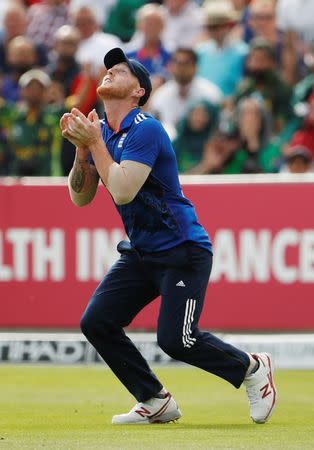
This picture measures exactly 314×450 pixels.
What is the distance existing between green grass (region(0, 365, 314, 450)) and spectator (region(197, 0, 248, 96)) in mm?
4700

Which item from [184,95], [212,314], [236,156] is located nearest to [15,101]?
[184,95]

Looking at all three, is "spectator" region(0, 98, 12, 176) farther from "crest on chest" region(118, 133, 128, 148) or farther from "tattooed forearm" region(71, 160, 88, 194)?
"crest on chest" region(118, 133, 128, 148)

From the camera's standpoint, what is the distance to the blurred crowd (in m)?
13.5

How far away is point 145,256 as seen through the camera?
7391mm

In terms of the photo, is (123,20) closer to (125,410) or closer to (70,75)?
(70,75)

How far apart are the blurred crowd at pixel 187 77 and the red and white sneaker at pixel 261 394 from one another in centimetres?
530

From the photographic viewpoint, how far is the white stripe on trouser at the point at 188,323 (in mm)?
7234

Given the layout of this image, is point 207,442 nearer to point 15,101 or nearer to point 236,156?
point 236,156

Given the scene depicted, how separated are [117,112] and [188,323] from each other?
130cm

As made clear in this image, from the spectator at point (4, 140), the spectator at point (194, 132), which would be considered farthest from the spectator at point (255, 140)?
the spectator at point (4, 140)

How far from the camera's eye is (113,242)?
12.1 meters

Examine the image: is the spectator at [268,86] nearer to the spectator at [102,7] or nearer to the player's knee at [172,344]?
the spectator at [102,7]

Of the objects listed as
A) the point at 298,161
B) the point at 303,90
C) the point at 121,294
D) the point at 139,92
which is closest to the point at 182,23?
the point at 303,90

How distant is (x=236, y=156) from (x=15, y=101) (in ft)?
12.0
